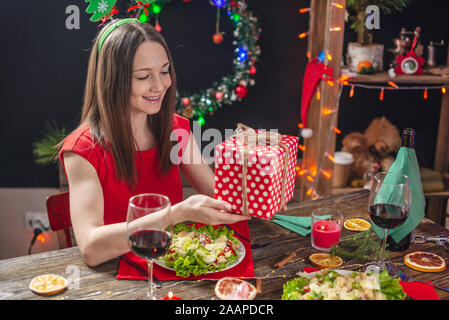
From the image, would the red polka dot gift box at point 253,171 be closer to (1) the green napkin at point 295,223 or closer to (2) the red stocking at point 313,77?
(1) the green napkin at point 295,223

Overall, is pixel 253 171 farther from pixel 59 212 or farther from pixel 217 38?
pixel 217 38

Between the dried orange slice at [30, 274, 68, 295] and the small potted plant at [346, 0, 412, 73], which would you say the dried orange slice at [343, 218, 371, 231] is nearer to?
the dried orange slice at [30, 274, 68, 295]

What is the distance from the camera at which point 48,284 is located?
134 centimetres

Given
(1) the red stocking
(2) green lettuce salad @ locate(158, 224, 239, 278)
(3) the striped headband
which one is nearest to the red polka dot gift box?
(2) green lettuce salad @ locate(158, 224, 239, 278)

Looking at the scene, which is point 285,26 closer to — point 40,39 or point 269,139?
point 40,39

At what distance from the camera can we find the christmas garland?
3.27 m

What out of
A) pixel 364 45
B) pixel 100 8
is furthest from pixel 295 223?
pixel 364 45

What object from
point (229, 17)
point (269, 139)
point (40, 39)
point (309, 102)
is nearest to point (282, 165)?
point (269, 139)

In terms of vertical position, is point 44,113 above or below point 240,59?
below

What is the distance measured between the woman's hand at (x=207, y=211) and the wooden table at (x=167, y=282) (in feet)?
0.55

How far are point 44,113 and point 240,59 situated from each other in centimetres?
140

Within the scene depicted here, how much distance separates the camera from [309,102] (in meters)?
3.29

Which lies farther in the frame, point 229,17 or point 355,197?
point 229,17
